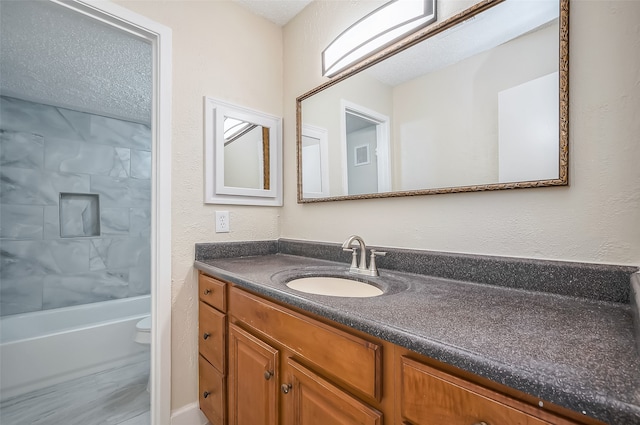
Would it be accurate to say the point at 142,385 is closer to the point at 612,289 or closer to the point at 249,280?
the point at 249,280

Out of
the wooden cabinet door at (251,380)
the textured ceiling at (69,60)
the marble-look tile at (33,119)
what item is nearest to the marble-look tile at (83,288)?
the marble-look tile at (33,119)

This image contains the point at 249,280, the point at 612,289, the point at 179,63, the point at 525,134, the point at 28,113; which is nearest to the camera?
the point at 612,289

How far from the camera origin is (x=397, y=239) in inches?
49.4

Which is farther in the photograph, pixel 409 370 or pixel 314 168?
pixel 314 168

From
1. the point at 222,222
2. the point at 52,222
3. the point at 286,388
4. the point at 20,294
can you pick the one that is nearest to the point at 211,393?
the point at 286,388

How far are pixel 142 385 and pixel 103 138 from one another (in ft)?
7.67

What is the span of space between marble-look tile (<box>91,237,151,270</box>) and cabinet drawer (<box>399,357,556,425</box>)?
10.5 ft

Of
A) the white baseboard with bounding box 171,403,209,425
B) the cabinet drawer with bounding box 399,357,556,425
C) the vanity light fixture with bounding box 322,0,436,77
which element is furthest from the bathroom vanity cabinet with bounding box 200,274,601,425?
the vanity light fixture with bounding box 322,0,436,77

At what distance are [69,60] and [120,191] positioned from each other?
135cm

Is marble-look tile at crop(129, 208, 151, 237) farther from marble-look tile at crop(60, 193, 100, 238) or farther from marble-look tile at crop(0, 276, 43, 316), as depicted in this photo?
marble-look tile at crop(0, 276, 43, 316)

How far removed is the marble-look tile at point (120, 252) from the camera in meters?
2.81

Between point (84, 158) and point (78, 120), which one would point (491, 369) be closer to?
point (84, 158)

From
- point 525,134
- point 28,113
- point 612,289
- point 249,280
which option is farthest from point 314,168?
point 28,113

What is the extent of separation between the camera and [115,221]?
9.57 feet
